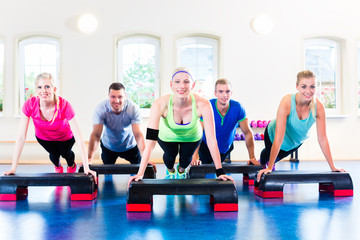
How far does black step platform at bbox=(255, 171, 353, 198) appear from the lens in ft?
8.91

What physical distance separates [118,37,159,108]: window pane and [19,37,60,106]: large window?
4.06 feet

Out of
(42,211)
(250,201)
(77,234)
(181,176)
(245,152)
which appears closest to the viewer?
(77,234)

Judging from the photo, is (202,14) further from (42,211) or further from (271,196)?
(42,211)

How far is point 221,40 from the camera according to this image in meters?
6.07

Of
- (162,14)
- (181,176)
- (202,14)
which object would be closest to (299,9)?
(202,14)

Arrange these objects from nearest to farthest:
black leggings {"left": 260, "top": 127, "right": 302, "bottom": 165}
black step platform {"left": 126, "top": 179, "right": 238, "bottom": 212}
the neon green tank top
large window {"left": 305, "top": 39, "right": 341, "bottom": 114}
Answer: black step platform {"left": 126, "top": 179, "right": 238, "bottom": 212} < the neon green tank top < black leggings {"left": 260, "top": 127, "right": 302, "bottom": 165} < large window {"left": 305, "top": 39, "right": 341, "bottom": 114}

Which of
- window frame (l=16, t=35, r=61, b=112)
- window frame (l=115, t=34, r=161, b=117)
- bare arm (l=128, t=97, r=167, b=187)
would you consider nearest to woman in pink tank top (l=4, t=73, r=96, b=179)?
bare arm (l=128, t=97, r=167, b=187)

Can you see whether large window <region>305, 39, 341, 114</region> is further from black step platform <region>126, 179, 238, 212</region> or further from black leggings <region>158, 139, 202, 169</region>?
black step platform <region>126, 179, 238, 212</region>

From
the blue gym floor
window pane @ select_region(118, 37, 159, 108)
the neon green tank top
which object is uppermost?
window pane @ select_region(118, 37, 159, 108)

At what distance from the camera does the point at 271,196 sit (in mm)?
2748

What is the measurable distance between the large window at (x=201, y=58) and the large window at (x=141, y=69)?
479 millimetres

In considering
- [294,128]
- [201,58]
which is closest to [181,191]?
[294,128]

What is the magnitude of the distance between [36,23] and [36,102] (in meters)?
3.78

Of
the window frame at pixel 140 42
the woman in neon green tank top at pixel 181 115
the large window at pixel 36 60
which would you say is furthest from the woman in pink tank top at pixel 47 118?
the large window at pixel 36 60
